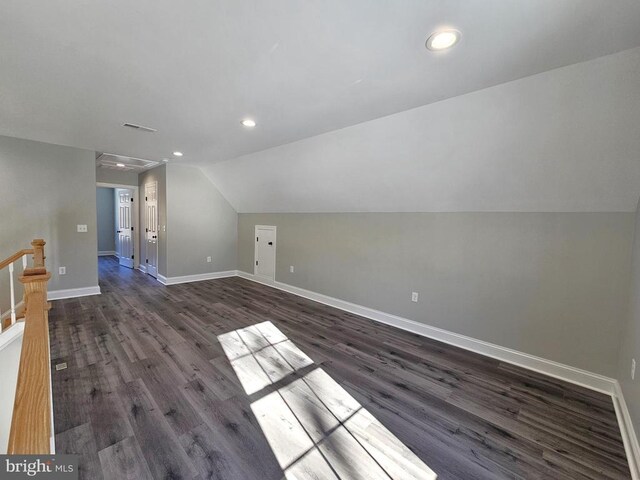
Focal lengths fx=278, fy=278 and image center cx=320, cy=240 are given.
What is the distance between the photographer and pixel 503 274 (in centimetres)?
286

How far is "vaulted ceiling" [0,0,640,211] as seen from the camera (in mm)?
1382

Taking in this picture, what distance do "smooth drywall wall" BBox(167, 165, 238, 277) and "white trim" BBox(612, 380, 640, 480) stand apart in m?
6.10

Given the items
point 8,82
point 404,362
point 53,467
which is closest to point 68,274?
point 8,82

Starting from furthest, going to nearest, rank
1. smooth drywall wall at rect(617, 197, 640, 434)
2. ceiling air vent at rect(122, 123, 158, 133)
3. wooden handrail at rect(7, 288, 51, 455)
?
ceiling air vent at rect(122, 123, 158, 133) → smooth drywall wall at rect(617, 197, 640, 434) → wooden handrail at rect(7, 288, 51, 455)

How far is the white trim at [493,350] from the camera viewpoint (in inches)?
96.0

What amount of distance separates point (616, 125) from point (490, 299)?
1.77 meters

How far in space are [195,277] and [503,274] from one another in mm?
5366

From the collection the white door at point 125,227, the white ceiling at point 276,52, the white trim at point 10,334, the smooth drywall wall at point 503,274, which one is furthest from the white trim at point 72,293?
the smooth drywall wall at point 503,274

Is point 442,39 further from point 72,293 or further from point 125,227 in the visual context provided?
point 125,227

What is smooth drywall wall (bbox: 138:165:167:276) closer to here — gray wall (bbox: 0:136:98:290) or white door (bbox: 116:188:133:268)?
gray wall (bbox: 0:136:98:290)

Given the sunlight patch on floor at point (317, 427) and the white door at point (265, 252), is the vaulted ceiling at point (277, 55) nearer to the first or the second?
the sunlight patch on floor at point (317, 427)

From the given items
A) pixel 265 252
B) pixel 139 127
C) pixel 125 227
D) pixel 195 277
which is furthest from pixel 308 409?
pixel 125 227

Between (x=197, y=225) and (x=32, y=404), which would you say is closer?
(x=32, y=404)

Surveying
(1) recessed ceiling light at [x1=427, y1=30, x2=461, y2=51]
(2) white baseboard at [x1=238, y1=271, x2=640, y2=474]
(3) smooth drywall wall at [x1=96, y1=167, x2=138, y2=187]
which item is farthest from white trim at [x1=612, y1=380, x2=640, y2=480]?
(3) smooth drywall wall at [x1=96, y1=167, x2=138, y2=187]
